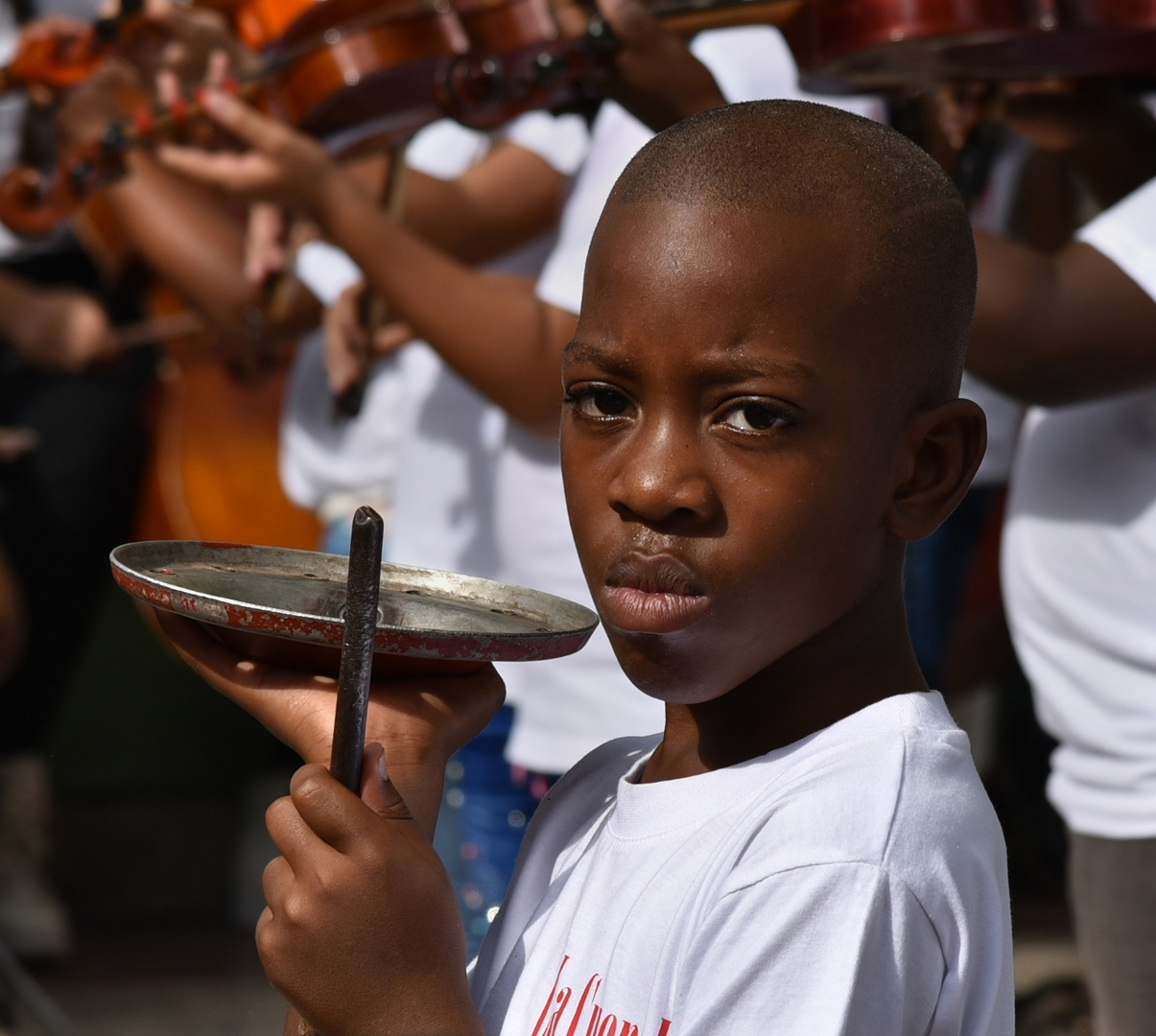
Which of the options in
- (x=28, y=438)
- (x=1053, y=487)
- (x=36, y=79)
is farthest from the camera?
(x=28, y=438)

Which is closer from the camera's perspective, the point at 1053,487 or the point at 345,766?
the point at 345,766

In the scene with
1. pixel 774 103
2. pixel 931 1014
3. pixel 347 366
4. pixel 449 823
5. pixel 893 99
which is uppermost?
pixel 774 103

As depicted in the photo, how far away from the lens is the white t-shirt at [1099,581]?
1.47m

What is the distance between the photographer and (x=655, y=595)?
0.83 meters

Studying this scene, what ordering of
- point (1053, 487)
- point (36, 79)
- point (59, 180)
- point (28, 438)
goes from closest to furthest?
point (1053, 487)
point (59, 180)
point (36, 79)
point (28, 438)

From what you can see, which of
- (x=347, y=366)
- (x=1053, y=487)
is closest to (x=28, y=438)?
(x=347, y=366)

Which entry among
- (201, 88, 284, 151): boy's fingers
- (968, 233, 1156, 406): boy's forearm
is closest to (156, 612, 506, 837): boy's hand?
(968, 233, 1156, 406): boy's forearm

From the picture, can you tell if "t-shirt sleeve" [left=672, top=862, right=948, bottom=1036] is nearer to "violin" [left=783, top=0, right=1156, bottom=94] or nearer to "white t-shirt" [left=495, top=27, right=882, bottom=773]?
"white t-shirt" [left=495, top=27, right=882, bottom=773]

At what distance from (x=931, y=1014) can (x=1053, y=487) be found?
0.87m

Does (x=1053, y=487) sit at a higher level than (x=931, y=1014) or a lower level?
lower

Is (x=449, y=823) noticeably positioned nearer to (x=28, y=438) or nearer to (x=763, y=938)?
(x=763, y=938)

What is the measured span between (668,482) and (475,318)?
0.92 metres

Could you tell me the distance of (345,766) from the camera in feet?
2.62

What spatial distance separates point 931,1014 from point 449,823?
120 cm
